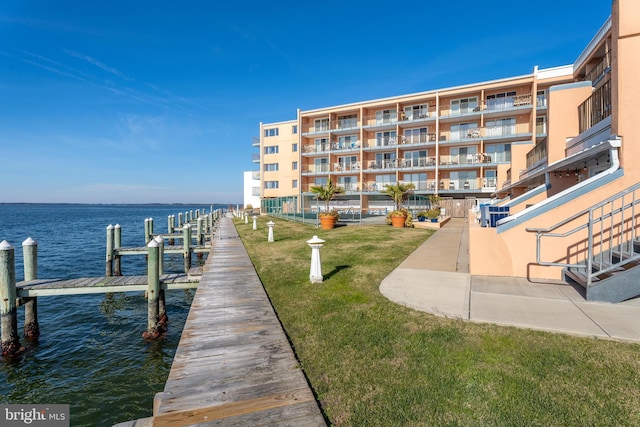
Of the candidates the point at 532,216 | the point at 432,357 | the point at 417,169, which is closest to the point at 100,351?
the point at 432,357

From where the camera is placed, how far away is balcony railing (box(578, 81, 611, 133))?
9.05 m

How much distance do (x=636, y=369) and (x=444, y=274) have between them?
4.46 metres

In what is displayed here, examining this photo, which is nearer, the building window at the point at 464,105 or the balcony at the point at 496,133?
the balcony at the point at 496,133

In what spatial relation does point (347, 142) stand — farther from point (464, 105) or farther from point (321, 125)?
point (464, 105)

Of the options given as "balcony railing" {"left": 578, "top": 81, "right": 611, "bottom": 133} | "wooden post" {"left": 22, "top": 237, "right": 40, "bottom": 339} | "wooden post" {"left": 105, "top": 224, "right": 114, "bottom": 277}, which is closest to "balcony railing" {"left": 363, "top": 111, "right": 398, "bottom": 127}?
"balcony railing" {"left": 578, "top": 81, "right": 611, "bottom": 133}

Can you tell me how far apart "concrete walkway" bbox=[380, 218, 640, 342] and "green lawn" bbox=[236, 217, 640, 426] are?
0.35 meters

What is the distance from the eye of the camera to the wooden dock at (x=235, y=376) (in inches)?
118

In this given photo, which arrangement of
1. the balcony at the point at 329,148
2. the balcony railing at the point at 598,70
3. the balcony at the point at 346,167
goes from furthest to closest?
the balcony at the point at 329,148 → the balcony at the point at 346,167 → the balcony railing at the point at 598,70

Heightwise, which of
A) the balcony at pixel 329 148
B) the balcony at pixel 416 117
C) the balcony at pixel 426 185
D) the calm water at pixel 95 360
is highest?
the balcony at pixel 416 117

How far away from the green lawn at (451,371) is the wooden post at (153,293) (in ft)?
13.4

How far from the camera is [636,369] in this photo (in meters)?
3.37

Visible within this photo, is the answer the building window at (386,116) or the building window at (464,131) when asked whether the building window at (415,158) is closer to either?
the building window at (464,131)

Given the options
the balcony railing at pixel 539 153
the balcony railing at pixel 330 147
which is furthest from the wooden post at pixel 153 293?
the balcony railing at pixel 330 147

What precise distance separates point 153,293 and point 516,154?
2215 cm
